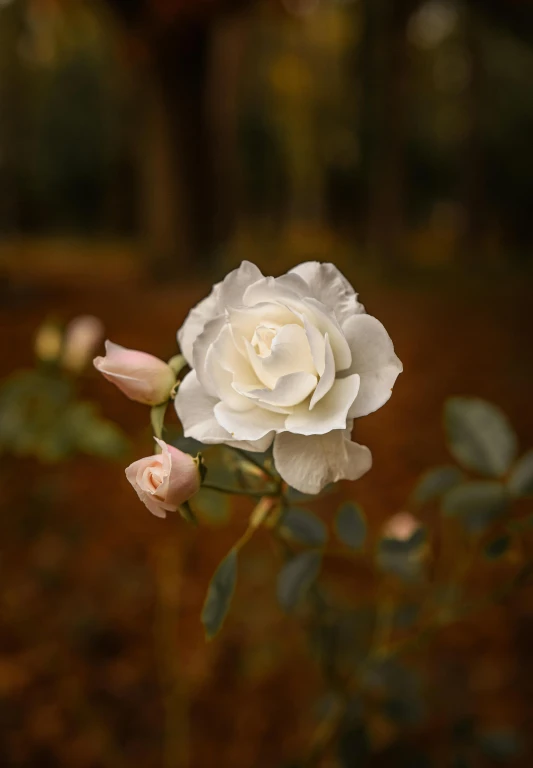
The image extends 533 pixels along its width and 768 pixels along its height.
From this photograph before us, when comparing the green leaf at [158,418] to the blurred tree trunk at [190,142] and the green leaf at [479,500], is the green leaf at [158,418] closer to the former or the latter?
the green leaf at [479,500]

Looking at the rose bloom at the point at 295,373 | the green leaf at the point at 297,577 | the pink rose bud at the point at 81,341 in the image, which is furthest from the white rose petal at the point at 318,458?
the pink rose bud at the point at 81,341

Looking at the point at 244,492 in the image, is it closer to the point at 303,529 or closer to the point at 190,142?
the point at 303,529

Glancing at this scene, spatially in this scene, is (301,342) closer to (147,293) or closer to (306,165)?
(147,293)

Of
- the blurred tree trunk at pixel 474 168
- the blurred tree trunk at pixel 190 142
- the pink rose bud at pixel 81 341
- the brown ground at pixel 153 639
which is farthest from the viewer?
the blurred tree trunk at pixel 474 168

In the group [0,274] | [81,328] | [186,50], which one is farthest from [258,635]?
[186,50]

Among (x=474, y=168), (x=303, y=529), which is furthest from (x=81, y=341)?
(x=474, y=168)

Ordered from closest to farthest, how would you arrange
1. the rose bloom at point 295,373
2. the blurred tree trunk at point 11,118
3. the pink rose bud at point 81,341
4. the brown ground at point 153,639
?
the rose bloom at point 295,373 → the pink rose bud at point 81,341 → the brown ground at point 153,639 → the blurred tree trunk at point 11,118
